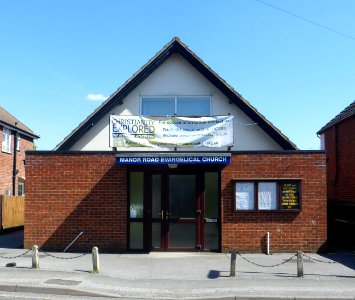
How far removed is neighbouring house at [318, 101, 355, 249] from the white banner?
5.32m

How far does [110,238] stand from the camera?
13.5 metres

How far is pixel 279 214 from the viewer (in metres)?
13.4

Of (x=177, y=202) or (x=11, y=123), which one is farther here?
(x=11, y=123)

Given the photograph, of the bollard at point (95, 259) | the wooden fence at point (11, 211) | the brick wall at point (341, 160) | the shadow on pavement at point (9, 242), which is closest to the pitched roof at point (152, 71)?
the shadow on pavement at point (9, 242)

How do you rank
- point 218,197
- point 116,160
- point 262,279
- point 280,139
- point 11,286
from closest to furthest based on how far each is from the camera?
point 11,286, point 262,279, point 116,160, point 218,197, point 280,139

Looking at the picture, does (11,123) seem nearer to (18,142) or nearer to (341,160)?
(18,142)

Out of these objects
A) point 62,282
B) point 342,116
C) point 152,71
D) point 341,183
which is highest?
point 152,71

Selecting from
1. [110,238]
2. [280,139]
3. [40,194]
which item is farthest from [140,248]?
[280,139]

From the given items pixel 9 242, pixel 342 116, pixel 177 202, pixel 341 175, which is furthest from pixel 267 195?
pixel 9 242

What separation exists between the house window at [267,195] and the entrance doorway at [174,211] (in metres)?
0.78

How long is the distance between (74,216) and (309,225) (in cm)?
712

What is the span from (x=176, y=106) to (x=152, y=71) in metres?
1.47

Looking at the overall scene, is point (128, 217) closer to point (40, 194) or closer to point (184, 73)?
point (40, 194)

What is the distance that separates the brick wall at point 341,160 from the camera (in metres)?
18.4
